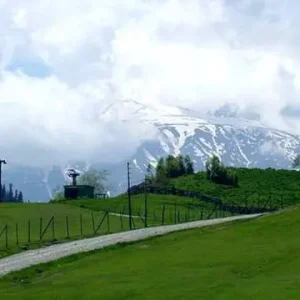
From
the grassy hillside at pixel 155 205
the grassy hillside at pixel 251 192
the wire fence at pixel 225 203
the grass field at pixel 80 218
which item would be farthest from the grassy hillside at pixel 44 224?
the grassy hillside at pixel 251 192

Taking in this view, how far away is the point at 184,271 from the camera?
168ft

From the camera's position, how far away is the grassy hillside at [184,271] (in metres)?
42.7

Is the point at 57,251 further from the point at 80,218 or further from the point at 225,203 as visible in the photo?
the point at 225,203

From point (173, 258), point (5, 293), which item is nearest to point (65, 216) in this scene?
point (173, 258)

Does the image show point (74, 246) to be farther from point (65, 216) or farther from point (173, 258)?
point (65, 216)

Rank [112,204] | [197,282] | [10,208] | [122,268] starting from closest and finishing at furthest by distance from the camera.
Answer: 1. [197,282]
2. [122,268]
3. [10,208]
4. [112,204]

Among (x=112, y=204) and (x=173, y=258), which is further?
(x=112, y=204)

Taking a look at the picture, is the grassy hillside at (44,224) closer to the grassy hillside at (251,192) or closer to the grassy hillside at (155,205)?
the grassy hillside at (155,205)

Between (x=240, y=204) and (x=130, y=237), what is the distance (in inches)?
3225

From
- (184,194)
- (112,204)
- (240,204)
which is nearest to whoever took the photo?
(112,204)

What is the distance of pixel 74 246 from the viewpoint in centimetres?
8056

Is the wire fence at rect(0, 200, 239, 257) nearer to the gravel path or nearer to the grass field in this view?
the grass field

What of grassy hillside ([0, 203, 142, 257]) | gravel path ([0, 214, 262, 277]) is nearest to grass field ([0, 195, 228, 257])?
grassy hillside ([0, 203, 142, 257])

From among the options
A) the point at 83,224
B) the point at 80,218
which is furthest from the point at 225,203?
the point at 83,224
